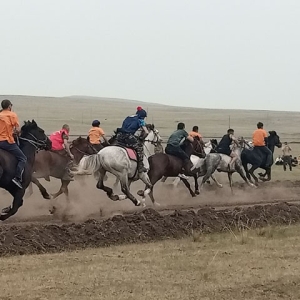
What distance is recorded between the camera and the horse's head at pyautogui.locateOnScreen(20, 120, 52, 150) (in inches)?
634

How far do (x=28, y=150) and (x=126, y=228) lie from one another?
330 centimetres

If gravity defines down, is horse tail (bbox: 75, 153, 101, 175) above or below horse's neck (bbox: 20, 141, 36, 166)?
below

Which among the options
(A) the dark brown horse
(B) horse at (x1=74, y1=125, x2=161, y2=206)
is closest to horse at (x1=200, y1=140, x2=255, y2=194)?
(A) the dark brown horse

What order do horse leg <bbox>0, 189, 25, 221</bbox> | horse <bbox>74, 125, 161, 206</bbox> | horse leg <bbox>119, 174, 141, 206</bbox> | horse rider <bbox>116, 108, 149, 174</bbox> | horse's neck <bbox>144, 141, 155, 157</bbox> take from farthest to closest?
horse's neck <bbox>144, 141, 155, 157</bbox>
horse rider <bbox>116, 108, 149, 174</bbox>
horse leg <bbox>119, 174, 141, 206</bbox>
horse <bbox>74, 125, 161, 206</bbox>
horse leg <bbox>0, 189, 25, 221</bbox>

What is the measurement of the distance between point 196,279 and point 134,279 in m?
0.85

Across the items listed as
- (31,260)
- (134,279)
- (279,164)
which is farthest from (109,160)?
(279,164)

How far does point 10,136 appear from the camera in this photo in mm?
15219

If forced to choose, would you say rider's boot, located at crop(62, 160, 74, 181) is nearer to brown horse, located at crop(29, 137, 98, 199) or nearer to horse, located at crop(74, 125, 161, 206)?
brown horse, located at crop(29, 137, 98, 199)

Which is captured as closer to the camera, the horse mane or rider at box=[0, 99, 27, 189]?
rider at box=[0, 99, 27, 189]

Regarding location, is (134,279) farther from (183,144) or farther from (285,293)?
(183,144)

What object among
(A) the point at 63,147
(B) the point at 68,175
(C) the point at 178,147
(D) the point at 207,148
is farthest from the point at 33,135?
(D) the point at 207,148

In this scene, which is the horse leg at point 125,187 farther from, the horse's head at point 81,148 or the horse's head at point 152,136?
the horse's head at point 81,148

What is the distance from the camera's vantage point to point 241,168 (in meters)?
25.8

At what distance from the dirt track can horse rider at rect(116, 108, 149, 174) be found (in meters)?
1.44
